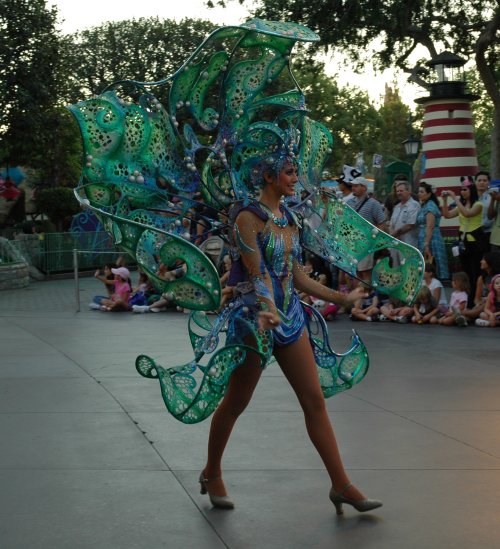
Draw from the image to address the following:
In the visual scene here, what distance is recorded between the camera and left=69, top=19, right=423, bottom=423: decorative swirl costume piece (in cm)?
496

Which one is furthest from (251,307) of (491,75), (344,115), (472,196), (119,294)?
(344,115)

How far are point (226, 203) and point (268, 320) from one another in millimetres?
1110

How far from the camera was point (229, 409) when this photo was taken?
5.06 m

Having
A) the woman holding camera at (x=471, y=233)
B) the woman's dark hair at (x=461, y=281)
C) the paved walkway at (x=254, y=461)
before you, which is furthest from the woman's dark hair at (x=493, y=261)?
the paved walkway at (x=254, y=461)

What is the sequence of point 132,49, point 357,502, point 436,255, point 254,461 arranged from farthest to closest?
point 132,49, point 436,255, point 254,461, point 357,502

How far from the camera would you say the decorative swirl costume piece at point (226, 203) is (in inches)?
195

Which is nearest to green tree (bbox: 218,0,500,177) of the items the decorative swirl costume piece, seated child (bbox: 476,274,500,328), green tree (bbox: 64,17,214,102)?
seated child (bbox: 476,274,500,328)

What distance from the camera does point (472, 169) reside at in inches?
1062

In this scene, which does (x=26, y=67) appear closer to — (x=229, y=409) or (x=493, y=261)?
(x=493, y=261)

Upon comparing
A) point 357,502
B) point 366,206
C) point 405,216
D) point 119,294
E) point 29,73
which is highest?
point 29,73

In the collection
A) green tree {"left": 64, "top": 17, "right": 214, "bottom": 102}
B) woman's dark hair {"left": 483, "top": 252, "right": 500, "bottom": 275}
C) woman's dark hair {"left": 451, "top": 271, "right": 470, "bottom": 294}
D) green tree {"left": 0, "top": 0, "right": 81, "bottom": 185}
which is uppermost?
green tree {"left": 64, "top": 17, "right": 214, "bottom": 102}

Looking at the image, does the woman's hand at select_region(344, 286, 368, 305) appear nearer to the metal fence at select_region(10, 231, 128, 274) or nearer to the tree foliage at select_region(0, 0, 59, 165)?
the metal fence at select_region(10, 231, 128, 274)

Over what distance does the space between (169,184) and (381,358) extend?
5.24 meters

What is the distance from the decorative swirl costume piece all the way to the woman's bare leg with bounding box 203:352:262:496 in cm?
12
